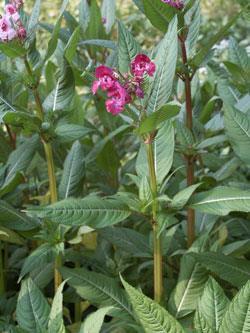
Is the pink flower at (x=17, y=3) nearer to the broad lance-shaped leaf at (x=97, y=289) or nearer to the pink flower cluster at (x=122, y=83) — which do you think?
the pink flower cluster at (x=122, y=83)

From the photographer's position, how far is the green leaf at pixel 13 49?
160 centimetres

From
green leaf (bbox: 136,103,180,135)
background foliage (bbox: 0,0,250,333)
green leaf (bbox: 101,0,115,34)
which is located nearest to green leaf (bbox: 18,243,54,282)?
background foliage (bbox: 0,0,250,333)

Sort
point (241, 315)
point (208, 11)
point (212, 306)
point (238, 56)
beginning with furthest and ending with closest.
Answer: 1. point (208, 11)
2. point (238, 56)
3. point (212, 306)
4. point (241, 315)

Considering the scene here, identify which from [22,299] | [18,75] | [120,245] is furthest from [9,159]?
[22,299]

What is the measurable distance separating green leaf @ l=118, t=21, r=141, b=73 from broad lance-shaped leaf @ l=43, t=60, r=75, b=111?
253 millimetres

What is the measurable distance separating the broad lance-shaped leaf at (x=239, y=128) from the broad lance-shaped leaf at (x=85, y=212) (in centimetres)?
34

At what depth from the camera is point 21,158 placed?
1.91 m

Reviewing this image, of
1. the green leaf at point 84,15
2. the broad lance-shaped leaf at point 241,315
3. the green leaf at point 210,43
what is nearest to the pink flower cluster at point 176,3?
the green leaf at point 210,43

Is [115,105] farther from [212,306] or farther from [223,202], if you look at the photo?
[212,306]

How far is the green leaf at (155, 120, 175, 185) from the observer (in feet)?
5.20

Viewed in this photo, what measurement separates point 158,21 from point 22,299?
0.75 meters

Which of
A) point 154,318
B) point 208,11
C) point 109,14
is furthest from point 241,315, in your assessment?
point 208,11

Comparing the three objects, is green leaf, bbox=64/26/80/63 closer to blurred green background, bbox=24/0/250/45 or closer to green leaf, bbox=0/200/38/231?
green leaf, bbox=0/200/38/231

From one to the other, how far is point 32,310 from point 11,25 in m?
0.69
